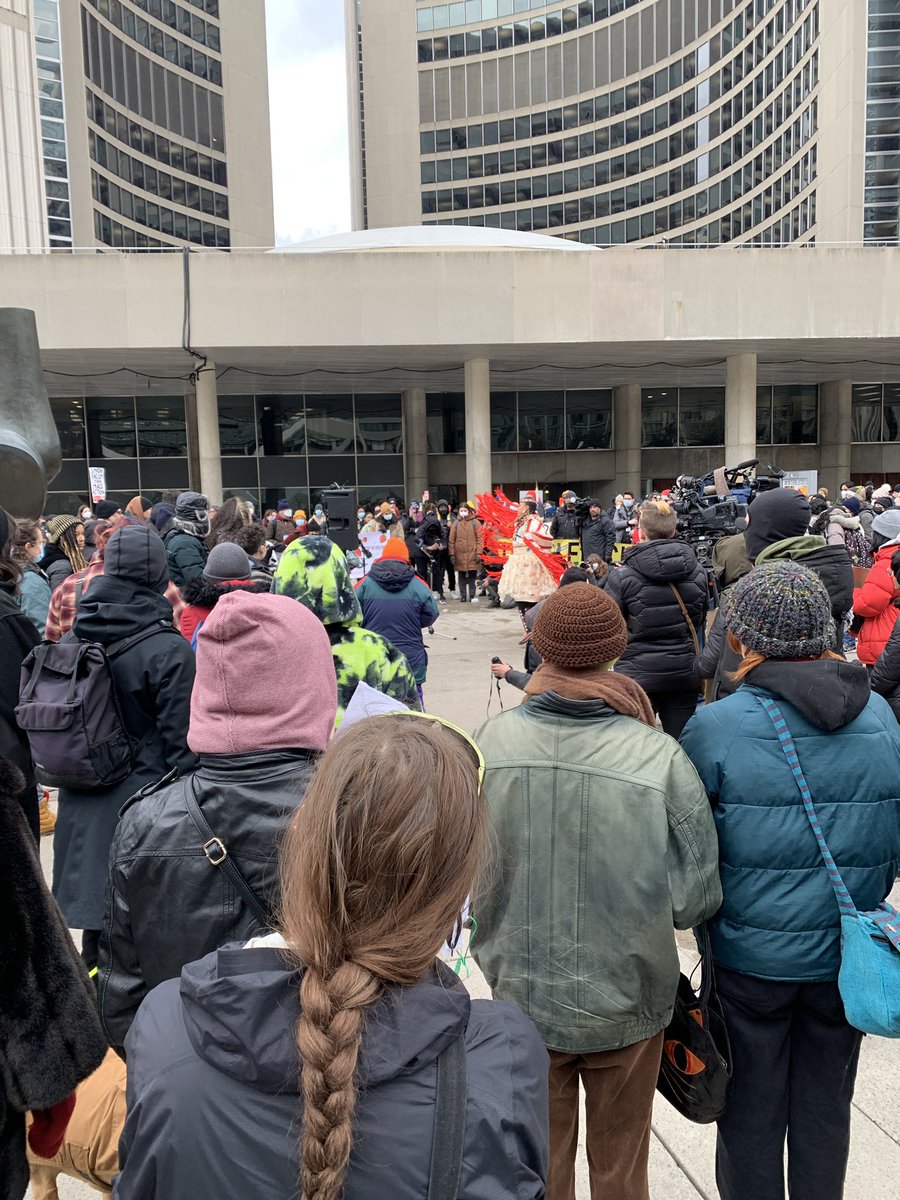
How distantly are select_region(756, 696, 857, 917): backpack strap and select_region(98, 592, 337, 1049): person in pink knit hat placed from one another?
1178mm

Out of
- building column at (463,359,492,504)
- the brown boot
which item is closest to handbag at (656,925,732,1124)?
the brown boot

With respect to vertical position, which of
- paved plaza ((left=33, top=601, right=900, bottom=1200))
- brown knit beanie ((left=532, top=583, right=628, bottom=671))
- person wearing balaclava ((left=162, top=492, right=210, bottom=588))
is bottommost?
paved plaza ((left=33, top=601, right=900, bottom=1200))

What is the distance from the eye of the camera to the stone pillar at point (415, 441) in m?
32.5

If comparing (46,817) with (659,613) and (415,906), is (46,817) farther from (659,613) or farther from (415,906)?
(415,906)

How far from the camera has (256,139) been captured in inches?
2338

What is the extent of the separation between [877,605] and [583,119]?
65.1m

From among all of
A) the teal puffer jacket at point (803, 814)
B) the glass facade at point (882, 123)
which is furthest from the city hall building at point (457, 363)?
the teal puffer jacket at point (803, 814)

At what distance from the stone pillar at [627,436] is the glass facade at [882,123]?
10584 millimetres

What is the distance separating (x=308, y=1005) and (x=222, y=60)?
67223 mm

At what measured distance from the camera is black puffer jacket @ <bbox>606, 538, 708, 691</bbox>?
17.7 ft

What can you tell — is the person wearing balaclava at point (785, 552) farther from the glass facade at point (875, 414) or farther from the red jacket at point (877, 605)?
the glass facade at point (875, 414)

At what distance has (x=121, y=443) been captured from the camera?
3200 centimetres

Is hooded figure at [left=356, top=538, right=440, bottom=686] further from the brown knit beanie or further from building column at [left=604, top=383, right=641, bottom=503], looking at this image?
building column at [left=604, top=383, right=641, bottom=503]

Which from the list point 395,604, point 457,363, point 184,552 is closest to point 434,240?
point 457,363
